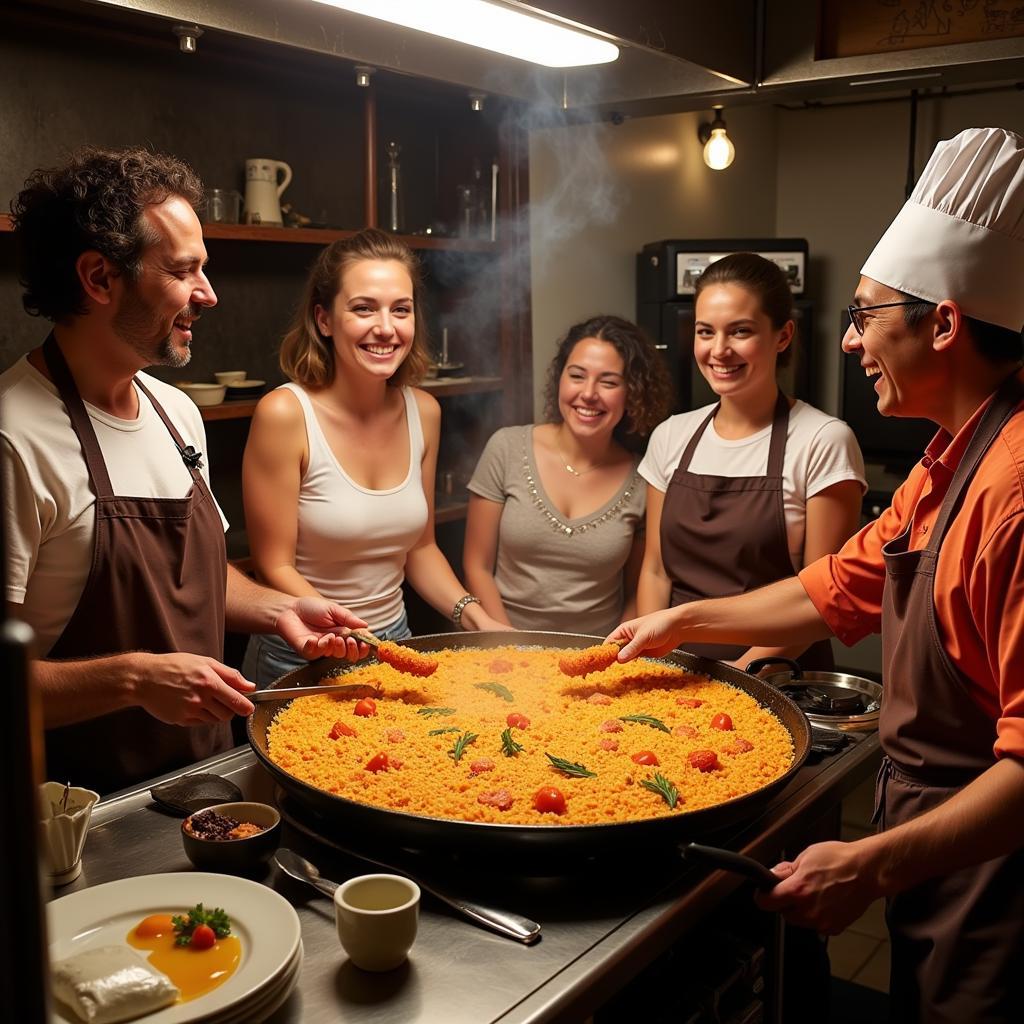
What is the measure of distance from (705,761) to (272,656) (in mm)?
1477

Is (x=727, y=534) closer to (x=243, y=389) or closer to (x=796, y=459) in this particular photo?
(x=796, y=459)

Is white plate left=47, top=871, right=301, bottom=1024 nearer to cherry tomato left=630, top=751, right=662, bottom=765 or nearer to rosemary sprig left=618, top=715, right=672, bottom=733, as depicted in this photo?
cherry tomato left=630, top=751, right=662, bottom=765

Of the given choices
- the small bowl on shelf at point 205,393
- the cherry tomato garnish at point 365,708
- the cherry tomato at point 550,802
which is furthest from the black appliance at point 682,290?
the cherry tomato at point 550,802

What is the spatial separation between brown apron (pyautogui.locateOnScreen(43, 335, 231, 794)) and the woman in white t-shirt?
4.69ft

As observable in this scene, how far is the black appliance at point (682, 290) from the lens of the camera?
4.82m

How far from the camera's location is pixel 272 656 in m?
2.87

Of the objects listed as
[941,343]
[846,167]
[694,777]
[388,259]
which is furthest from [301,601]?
[846,167]

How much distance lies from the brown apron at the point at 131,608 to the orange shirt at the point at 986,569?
4.56 ft

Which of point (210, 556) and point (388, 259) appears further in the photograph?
point (388, 259)

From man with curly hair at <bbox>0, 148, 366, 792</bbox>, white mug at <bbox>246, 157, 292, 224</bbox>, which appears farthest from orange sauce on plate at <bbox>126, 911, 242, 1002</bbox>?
white mug at <bbox>246, 157, 292, 224</bbox>

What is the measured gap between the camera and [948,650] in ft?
5.39

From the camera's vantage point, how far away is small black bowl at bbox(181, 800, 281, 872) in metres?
1.50

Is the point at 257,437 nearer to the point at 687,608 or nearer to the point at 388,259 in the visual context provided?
the point at 388,259

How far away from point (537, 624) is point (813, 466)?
1.00 m
